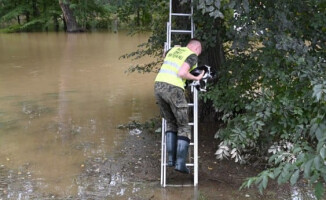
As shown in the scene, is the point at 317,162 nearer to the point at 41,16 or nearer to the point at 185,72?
the point at 185,72

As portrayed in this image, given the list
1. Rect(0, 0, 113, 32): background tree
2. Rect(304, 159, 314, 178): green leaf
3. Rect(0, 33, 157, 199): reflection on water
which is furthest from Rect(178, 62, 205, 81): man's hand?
Rect(0, 0, 113, 32): background tree

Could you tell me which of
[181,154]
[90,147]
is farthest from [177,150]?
[90,147]

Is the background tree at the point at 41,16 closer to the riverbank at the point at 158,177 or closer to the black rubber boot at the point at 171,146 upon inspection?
the riverbank at the point at 158,177

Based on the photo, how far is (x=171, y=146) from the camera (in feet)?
15.9

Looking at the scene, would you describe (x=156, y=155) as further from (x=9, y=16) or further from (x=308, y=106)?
(x=9, y=16)

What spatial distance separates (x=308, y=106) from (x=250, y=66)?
1140mm

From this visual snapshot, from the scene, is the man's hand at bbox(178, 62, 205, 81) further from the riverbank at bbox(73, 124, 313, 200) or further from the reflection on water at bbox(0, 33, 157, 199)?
the reflection on water at bbox(0, 33, 157, 199)

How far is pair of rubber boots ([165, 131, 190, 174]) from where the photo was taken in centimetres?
470

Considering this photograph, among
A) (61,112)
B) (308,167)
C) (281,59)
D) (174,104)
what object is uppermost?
(281,59)

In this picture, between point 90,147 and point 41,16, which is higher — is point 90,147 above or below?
below

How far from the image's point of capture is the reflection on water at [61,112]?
558cm

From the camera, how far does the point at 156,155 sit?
235 inches

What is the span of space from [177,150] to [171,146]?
13 cm

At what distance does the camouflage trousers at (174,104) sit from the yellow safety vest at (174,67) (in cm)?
6
